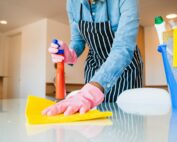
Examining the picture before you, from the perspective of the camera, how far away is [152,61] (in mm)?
4988

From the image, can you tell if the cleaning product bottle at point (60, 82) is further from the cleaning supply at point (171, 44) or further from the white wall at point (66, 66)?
the white wall at point (66, 66)

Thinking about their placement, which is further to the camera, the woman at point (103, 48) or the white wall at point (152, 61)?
the white wall at point (152, 61)

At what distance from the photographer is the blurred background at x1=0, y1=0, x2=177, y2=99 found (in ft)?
12.9

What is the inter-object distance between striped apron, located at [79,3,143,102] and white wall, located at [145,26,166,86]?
12.7 ft

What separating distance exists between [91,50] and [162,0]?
2.85 metres

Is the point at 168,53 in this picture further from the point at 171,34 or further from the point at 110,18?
the point at 110,18

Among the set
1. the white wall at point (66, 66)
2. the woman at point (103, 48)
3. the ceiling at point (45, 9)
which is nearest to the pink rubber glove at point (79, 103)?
the woman at point (103, 48)

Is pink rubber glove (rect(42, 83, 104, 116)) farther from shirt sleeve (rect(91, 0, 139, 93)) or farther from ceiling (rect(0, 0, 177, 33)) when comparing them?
ceiling (rect(0, 0, 177, 33))

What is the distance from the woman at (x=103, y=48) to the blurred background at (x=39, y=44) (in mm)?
2713

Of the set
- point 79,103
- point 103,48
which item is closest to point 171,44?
point 79,103

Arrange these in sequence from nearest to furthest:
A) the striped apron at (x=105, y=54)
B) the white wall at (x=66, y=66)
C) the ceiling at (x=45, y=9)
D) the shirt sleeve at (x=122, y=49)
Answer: the shirt sleeve at (x=122, y=49) < the striped apron at (x=105, y=54) < the ceiling at (x=45, y=9) < the white wall at (x=66, y=66)

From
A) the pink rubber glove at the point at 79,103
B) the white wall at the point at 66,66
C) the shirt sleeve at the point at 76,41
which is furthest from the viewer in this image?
the white wall at the point at 66,66

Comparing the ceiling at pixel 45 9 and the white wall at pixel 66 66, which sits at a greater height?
the ceiling at pixel 45 9

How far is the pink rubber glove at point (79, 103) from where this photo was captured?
18.7 inches
